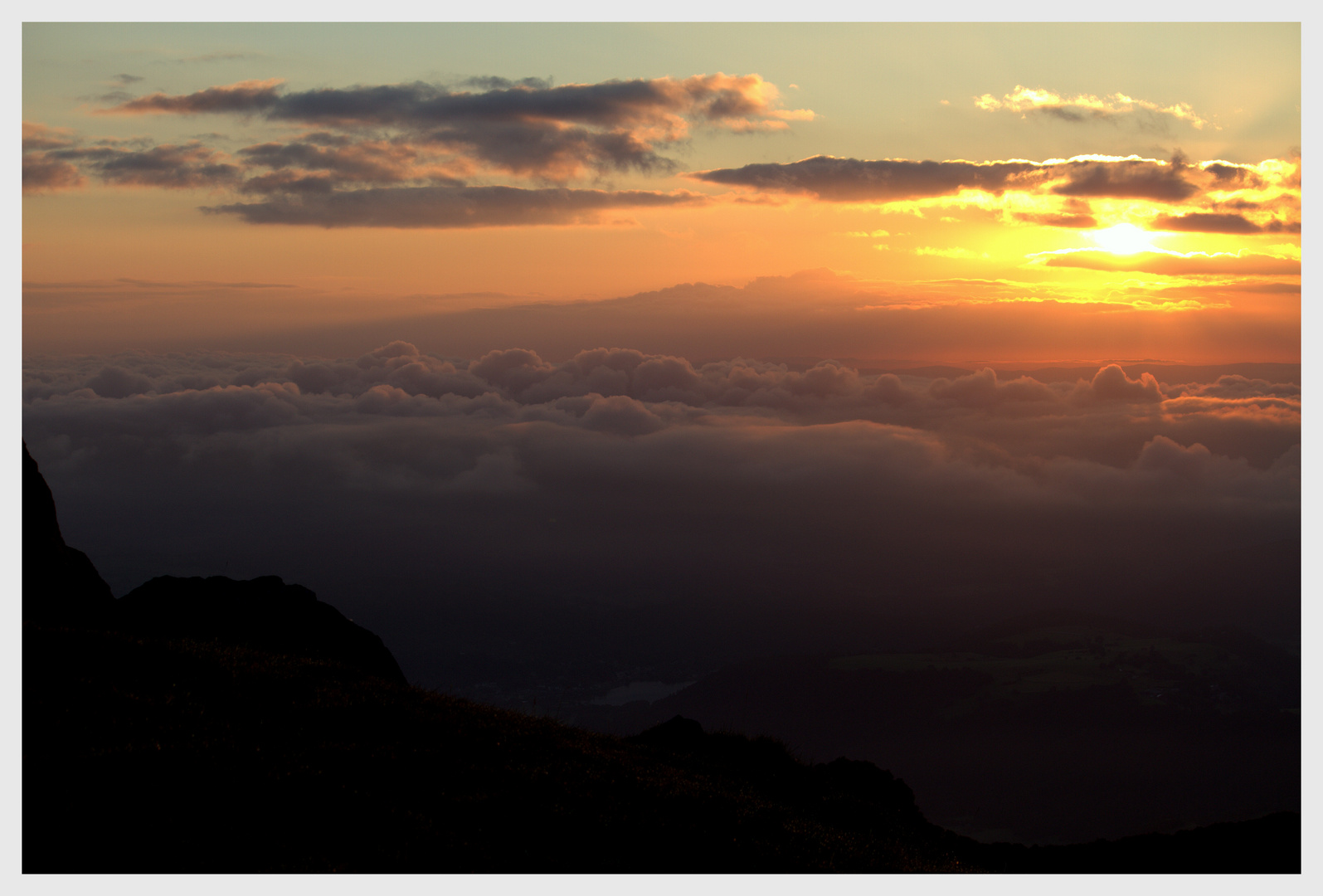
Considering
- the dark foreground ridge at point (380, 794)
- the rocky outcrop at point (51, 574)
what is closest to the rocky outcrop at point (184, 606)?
the rocky outcrop at point (51, 574)

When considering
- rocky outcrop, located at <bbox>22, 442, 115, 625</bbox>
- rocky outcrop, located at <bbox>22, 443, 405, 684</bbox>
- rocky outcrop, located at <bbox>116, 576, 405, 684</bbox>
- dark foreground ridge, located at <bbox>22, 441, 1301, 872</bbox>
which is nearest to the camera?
dark foreground ridge, located at <bbox>22, 441, 1301, 872</bbox>

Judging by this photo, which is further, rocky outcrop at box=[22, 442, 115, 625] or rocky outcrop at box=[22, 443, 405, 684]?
rocky outcrop at box=[22, 443, 405, 684]

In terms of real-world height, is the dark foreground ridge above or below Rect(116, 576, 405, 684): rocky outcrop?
below

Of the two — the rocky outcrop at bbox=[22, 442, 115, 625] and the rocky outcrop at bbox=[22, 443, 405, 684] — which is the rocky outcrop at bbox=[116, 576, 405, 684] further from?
the rocky outcrop at bbox=[22, 442, 115, 625]

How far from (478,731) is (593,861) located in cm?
494

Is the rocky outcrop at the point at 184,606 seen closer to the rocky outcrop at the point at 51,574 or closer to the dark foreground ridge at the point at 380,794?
the rocky outcrop at the point at 51,574

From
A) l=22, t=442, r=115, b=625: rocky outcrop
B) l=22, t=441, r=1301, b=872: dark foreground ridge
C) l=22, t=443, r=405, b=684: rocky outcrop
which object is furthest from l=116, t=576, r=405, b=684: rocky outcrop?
l=22, t=441, r=1301, b=872: dark foreground ridge

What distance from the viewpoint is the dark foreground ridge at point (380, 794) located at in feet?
37.3

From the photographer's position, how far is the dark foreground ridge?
1138cm

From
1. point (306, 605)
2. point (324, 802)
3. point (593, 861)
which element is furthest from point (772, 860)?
point (306, 605)

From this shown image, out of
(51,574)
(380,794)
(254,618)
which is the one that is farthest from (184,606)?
(380,794)

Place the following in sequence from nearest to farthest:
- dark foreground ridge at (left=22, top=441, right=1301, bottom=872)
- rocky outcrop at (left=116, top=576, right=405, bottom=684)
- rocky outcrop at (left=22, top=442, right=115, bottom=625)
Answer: dark foreground ridge at (left=22, top=441, right=1301, bottom=872), rocky outcrop at (left=22, top=442, right=115, bottom=625), rocky outcrop at (left=116, top=576, right=405, bottom=684)

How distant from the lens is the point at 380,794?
13.2 m

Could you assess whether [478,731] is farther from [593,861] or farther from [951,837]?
[951,837]
